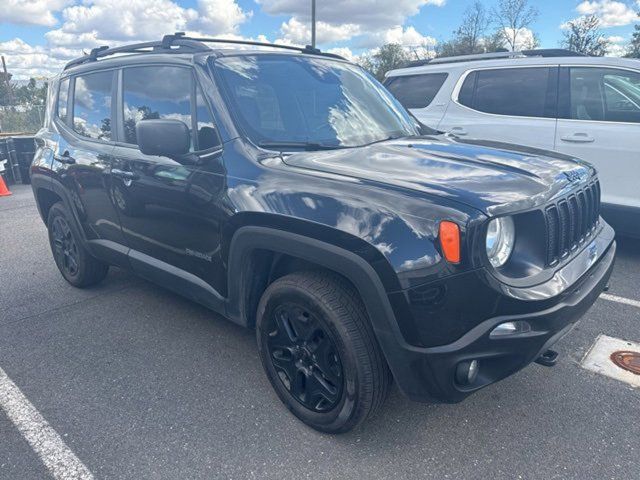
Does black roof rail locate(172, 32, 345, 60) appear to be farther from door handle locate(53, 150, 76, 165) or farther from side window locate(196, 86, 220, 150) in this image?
door handle locate(53, 150, 76, 165)

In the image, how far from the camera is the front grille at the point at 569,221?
2.24 meters

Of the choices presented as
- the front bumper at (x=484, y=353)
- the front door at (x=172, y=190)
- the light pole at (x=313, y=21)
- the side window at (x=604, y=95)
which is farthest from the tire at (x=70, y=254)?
the light pole at (x=313, y=21)

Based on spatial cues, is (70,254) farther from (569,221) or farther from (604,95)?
(604,95)

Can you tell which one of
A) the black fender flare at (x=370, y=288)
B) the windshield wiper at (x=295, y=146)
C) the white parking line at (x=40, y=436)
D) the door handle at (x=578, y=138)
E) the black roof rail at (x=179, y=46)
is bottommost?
the white parking line at (x=40, y=436)

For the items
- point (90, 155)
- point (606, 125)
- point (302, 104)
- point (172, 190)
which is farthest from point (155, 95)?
point (606, 125)

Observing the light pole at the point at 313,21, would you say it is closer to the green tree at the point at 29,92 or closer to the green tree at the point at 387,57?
the green tree at the point at 387,57

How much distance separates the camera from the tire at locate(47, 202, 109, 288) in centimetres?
430

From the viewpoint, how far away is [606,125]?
493 centimetres

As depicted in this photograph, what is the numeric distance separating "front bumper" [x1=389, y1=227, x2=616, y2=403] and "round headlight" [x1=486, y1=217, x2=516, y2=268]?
0.81 feet

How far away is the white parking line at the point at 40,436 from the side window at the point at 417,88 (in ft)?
16.8

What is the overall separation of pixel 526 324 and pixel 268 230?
1243mm

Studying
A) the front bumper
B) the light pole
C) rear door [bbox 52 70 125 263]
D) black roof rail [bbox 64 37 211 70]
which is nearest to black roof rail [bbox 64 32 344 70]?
black roof rail [bbox 64 37 211 70]

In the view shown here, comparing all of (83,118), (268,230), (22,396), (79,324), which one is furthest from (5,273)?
(268,230)

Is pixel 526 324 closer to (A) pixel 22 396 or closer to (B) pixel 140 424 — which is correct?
(B) pixel 140 424
